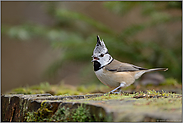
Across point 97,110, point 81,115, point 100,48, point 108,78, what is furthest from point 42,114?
point 100,48

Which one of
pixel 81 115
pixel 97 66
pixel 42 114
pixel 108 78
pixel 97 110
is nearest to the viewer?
pixel 97 110

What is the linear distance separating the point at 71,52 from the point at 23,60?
4585 mm

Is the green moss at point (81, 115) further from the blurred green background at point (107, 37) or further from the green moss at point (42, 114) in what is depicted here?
the blurred green background at point (107, 37)

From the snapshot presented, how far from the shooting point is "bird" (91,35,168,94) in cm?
257

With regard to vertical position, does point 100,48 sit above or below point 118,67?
above

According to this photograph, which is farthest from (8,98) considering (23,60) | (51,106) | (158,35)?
(23,60)

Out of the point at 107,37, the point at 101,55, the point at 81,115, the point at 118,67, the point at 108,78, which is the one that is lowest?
the point at 81,115

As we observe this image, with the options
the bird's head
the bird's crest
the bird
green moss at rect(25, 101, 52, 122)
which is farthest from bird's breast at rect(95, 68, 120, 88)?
green moss at rect(25, 101, 52, 122)

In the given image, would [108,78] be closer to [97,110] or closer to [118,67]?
[118,67]

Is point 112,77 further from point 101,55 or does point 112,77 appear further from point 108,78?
point 101,55

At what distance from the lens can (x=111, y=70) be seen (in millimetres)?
2602

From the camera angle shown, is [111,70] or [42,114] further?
[111,70]

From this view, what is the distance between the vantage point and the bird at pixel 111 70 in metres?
2.57

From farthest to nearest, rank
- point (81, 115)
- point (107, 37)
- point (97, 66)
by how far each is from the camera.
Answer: point (107, 37) → point (97, 66) → point (81, 115)
